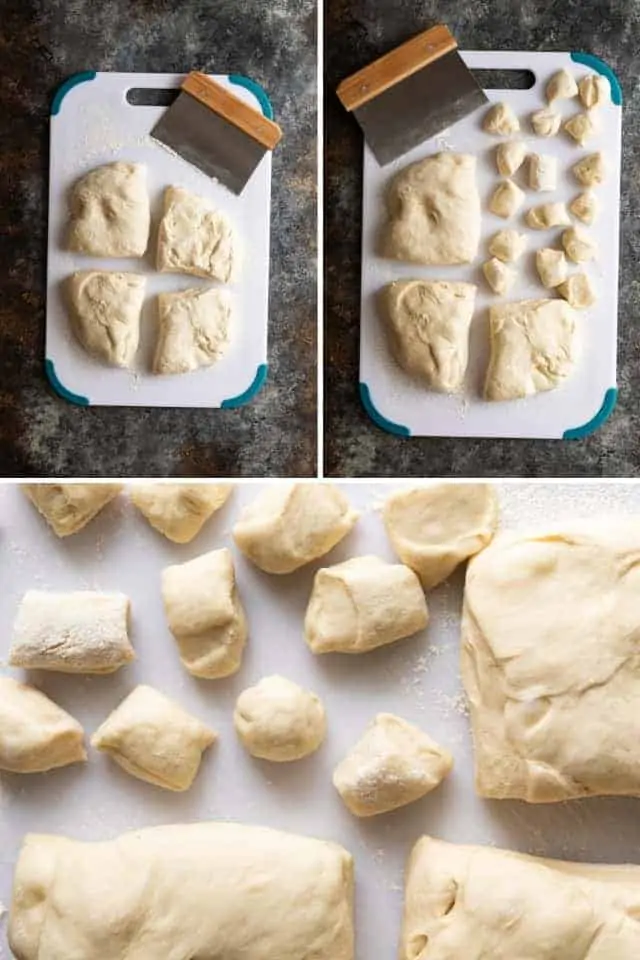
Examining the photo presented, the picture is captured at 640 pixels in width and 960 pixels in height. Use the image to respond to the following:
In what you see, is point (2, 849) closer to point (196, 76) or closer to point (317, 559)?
point (317, 559)

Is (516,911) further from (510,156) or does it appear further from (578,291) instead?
(510,156)

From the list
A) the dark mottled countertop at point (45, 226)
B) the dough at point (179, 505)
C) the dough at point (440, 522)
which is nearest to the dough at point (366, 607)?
the dough at point (440, 522)

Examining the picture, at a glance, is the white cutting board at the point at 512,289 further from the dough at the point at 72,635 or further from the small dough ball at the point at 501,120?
the dough at the point at 72,635

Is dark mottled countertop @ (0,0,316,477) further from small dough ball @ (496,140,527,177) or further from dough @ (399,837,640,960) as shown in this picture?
dough @ (399,837,640,960)

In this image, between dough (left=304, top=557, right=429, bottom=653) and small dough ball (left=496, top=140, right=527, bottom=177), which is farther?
small dough ball (left=496, top=140, right=527, bottom=177)

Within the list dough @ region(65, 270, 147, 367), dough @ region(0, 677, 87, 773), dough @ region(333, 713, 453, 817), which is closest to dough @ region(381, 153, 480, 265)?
dough @ region(65, 270, 147, 367)

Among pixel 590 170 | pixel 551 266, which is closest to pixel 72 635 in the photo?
pixel 551 266
